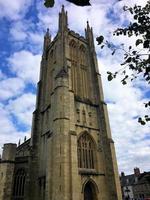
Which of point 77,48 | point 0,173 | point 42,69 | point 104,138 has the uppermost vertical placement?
point 77,48

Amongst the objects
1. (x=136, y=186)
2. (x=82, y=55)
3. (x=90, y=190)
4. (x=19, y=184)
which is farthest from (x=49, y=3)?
(x=136, y=186)

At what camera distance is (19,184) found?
81.8 feet

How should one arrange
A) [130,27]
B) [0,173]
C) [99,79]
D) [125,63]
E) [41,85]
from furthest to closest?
[41,85] < [99,79] < [0,173] < [125,63] < [130,27]

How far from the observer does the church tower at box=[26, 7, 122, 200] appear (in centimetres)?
1980

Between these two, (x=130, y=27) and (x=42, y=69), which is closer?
(x=130, y=27)

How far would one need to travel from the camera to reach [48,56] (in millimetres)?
34844

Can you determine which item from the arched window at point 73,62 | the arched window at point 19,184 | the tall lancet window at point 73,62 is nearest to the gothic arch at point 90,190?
the arched window at point 19,184

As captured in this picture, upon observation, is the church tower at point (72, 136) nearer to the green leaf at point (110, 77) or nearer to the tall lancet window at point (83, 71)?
the tall lancet window at point (83, 71)

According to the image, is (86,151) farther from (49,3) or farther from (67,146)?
(49,3)

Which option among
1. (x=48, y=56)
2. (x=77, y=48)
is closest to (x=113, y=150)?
(x=77, y=48)

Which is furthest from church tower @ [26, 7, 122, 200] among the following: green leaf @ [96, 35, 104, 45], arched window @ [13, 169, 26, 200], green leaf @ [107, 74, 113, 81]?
green leaf @ [96, 35, 104, 45]

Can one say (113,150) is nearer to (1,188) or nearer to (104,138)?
(104,138)

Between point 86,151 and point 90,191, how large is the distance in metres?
4.24

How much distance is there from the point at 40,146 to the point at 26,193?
227 inches
